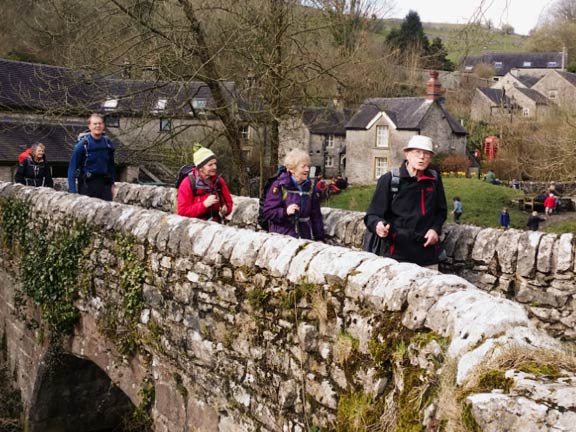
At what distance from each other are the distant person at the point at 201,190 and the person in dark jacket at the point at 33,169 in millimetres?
5574

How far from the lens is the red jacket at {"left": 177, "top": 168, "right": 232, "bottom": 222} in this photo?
6270 millimetres

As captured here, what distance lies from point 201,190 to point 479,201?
2617 centimetres

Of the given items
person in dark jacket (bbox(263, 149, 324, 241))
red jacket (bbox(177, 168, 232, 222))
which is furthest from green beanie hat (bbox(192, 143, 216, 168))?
person in dark jacket (bbox(263, 149, 324, 241))

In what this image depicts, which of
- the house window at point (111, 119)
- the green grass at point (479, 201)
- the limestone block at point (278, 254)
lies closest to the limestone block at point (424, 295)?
the limestone block at point (278, 254)

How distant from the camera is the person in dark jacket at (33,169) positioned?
10906 mm

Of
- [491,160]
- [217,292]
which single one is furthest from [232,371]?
[491,160]

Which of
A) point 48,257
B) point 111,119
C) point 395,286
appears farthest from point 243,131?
point 395,286

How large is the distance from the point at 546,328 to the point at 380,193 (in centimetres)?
173

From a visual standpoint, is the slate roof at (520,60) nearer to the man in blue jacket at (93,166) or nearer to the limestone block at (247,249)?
the man in blue jacket at (93,166)

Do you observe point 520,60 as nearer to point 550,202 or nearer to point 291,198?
point 550,202

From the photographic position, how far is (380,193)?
17.4 ft

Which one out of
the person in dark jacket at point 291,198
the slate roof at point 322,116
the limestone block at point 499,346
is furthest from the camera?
the slate roof at point 322,116

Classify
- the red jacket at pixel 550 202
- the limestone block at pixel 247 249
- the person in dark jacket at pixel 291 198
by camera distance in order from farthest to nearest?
the red jacket at pixel 550 202 < the person in dark jacket at pixel 291 198 < the limestone block at pixel 247 249

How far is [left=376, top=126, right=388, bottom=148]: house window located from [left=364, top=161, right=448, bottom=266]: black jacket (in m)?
37.1
